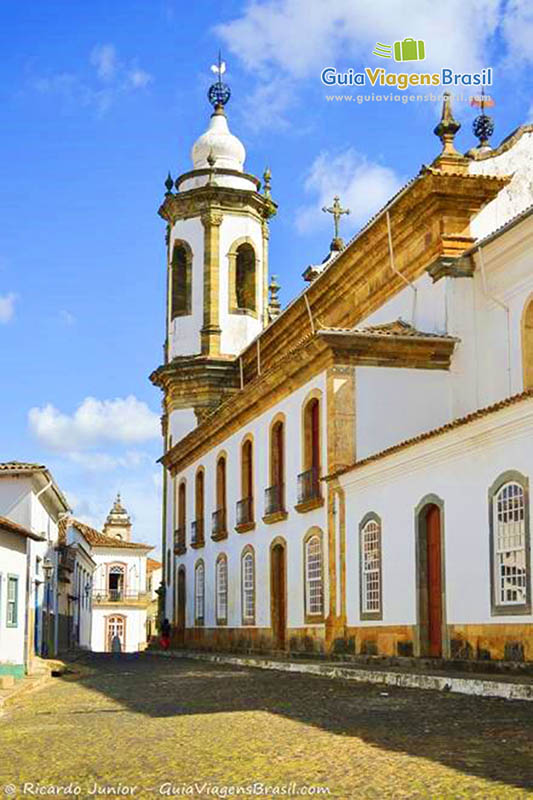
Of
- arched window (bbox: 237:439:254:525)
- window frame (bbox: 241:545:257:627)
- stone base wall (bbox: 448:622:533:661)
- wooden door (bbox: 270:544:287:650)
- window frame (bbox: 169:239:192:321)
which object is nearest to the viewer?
stone base wall (bbox: 448:622:533:661)

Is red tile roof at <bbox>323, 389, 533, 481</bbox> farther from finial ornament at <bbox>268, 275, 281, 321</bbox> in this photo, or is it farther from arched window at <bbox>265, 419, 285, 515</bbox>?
finial ornament at <bbox>268, 275, 281, 321</bbox>

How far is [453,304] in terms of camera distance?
21453mm

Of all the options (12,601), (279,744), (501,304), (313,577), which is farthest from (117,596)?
(279,744)

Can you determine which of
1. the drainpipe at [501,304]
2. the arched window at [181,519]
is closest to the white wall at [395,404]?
the drainpipe at [501,304]

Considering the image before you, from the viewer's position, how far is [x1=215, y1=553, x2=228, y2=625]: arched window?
30.6m

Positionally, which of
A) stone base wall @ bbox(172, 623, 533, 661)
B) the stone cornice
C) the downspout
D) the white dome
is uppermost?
the white dome

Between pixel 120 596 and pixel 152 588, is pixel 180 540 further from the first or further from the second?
pixel 152 588

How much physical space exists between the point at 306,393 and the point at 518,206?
17.7 feet

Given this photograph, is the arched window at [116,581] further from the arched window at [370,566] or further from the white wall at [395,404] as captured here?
the arched window at [370,566]

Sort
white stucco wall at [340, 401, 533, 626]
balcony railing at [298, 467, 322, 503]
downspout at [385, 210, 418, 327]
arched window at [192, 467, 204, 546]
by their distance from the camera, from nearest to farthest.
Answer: white stucco wall at [340, 401, 533, 626] < balcony railing at [298, 467, 322, 503] < downspout at [385, 210, 418, 327] < arched window at [192, 467, 204, 546]

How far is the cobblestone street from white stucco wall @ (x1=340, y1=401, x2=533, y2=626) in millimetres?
2339

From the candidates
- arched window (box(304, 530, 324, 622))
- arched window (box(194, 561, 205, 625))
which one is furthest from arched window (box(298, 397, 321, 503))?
arched window (box(194, 561, 205, 625))

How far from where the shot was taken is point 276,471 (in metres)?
26.1

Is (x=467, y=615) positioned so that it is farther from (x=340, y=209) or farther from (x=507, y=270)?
(x=340, y=209)
